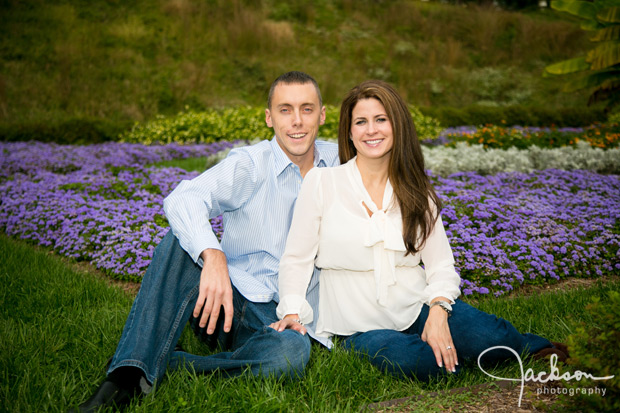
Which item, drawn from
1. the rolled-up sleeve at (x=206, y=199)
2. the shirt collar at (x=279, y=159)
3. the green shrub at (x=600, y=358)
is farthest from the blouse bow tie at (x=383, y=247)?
the green shrub at (x=600, y=358)

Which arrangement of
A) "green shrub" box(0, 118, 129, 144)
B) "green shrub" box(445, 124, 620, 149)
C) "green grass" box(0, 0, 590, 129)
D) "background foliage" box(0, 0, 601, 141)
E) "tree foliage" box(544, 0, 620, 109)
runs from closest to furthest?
"tree foliage" box(544, 0, 620, 109) < "green shrub" box(445, 124, 620, 149) < "green shrub" box(0, 118, 129, 144) < "background foliage" box(0, 0, 601, 141) < "green grass" box(0, 0, 590, 129)

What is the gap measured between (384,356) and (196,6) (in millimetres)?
24229

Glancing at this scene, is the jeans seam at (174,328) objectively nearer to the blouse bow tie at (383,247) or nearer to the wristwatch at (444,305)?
the blouse bow tie at (383,247)

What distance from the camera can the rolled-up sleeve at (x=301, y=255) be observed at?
8.32ft

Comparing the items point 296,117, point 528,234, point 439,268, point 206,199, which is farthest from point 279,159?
point 528,234

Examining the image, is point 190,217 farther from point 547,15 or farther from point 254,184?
point 547,15

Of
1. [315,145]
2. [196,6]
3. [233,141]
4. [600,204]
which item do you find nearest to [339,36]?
[196,6]

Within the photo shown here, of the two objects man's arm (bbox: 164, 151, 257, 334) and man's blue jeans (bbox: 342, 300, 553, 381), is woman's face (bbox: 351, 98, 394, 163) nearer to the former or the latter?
man's arm (bbox: 164, 151, 257, 334)

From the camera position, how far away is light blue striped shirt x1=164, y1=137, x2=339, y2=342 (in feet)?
8.75

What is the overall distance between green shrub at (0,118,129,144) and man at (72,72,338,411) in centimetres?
1175

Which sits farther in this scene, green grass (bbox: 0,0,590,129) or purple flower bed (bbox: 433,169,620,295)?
green grass (bbox: 0,0,590,129)

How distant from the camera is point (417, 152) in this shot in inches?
107

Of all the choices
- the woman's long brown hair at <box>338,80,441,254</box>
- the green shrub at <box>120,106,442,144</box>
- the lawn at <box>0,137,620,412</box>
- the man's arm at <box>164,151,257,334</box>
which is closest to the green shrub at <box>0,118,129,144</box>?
the green shrub at <box>120,106,442,144</box>

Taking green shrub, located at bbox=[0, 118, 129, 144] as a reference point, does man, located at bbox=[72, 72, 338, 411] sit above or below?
above
